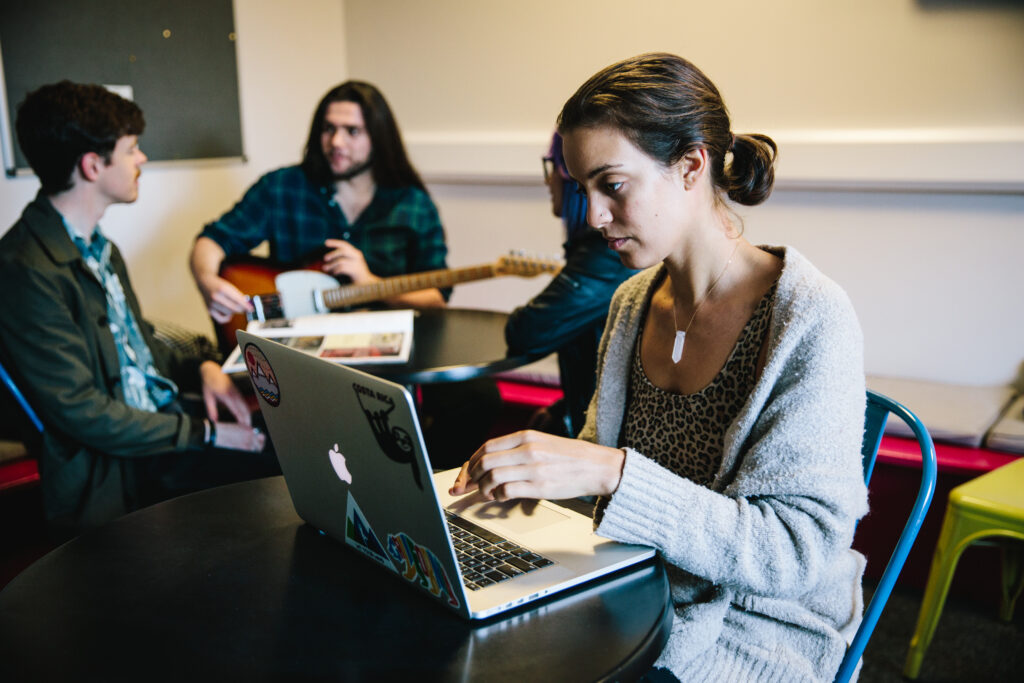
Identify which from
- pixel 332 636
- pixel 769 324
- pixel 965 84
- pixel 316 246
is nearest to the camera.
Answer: pixel 332 636

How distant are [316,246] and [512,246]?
1016 mm

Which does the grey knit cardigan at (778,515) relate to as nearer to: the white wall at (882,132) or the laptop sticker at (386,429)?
the laptop sticker at (386,429)

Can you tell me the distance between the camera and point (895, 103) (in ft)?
9.27

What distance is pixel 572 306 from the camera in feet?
6.34

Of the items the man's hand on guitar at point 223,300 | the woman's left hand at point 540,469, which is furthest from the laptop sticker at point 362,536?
the man's hand on guitar at point 223,300

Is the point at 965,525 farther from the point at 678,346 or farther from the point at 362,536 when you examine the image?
the point at 362,536

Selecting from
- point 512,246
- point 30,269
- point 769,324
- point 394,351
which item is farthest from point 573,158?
point 512,246

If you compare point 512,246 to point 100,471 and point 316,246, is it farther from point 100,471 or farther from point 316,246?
point 100,471

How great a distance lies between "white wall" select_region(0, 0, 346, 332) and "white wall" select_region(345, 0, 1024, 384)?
956 millimetres

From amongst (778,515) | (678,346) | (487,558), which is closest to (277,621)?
(487,558)

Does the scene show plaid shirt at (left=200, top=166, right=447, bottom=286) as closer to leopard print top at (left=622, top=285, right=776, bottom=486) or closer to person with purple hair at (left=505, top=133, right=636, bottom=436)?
person with purple hair at (left=505, top=133, right=636, bottom=436)

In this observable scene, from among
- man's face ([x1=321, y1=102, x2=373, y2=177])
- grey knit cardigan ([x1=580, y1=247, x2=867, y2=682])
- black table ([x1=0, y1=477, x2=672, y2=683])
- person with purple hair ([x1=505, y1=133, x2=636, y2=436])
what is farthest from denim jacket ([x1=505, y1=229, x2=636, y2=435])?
man's face ([x1=321, y1=102, x2=373, y2=177])

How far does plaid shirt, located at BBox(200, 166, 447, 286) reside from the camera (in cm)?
287

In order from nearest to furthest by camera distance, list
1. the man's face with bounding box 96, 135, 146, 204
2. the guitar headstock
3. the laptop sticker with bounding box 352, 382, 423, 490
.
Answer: the laptop sticker with bounding box 352, 382, 423, 490
the man's face with bounding box 96, 135, 146, 204
the guitar headstock
